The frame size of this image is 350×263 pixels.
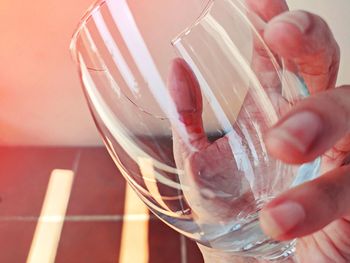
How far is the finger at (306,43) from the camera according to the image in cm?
22

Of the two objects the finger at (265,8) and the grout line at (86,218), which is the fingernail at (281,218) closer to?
the finger at (265,8)

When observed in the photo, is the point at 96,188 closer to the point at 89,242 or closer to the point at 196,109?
the point at 89,242

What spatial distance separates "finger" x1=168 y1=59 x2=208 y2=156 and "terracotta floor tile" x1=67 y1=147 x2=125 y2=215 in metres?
0.54

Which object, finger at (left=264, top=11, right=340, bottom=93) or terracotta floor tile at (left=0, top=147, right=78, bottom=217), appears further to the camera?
terracotta floor tile at (left=0, top=147, right=78, bottom=217)

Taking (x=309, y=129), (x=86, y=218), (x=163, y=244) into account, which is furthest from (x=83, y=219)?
(x=309, y=129)

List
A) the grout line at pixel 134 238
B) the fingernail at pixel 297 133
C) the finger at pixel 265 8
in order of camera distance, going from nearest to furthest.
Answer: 1. the fingernail at pixel 297 133
2. the finger at pixel 265 8
3. the grout line at pixel 134 238

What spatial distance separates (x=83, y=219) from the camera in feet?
2.68

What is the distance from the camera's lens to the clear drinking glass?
27 cm

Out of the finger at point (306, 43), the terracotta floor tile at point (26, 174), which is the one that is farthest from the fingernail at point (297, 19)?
the terracotta floor tile at point (26, 174)

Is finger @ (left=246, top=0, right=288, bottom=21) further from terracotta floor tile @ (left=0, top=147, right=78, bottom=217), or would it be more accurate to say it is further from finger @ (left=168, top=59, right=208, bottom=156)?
terracotta floor tile @ (left=0, top=147, right=78, bottom=217)

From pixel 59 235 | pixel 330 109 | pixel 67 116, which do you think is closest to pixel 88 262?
pixel 59 235

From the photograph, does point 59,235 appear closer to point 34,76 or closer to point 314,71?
point 34,76

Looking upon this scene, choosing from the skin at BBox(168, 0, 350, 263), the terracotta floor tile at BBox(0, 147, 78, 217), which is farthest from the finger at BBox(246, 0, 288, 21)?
the terracotta floor tile at BBox(0, 147, 78, 217)

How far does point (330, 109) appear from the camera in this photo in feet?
0.73
